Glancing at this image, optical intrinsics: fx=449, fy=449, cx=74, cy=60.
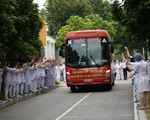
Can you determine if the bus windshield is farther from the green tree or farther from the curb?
the green tree

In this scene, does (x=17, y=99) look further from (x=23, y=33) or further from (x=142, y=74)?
(x=142, y=74)

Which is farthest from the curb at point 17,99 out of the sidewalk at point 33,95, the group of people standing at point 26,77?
the group of people standing at point 26,77

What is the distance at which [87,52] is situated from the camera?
993 inches

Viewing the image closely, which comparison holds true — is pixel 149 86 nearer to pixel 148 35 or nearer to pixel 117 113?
pixel 117 113

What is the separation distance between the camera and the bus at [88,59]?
979 inches

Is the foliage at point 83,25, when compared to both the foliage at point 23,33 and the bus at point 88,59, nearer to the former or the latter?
the bus at point 88,59

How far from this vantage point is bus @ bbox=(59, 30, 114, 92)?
979 inches

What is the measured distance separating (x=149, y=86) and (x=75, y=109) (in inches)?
123

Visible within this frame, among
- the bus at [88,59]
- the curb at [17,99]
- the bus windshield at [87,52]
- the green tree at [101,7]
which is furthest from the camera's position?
the green tree at [101,7]

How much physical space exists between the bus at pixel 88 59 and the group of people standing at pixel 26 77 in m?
1.91

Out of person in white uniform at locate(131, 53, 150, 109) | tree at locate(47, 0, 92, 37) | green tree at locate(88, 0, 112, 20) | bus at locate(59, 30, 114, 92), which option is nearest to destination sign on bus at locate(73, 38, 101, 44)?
bus at locate(59, 30, 114, 92)

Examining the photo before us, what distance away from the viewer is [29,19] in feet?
73.3

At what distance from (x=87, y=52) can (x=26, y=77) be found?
12.8ft

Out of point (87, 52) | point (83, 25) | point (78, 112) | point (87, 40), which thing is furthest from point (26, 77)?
point (83, 25)
